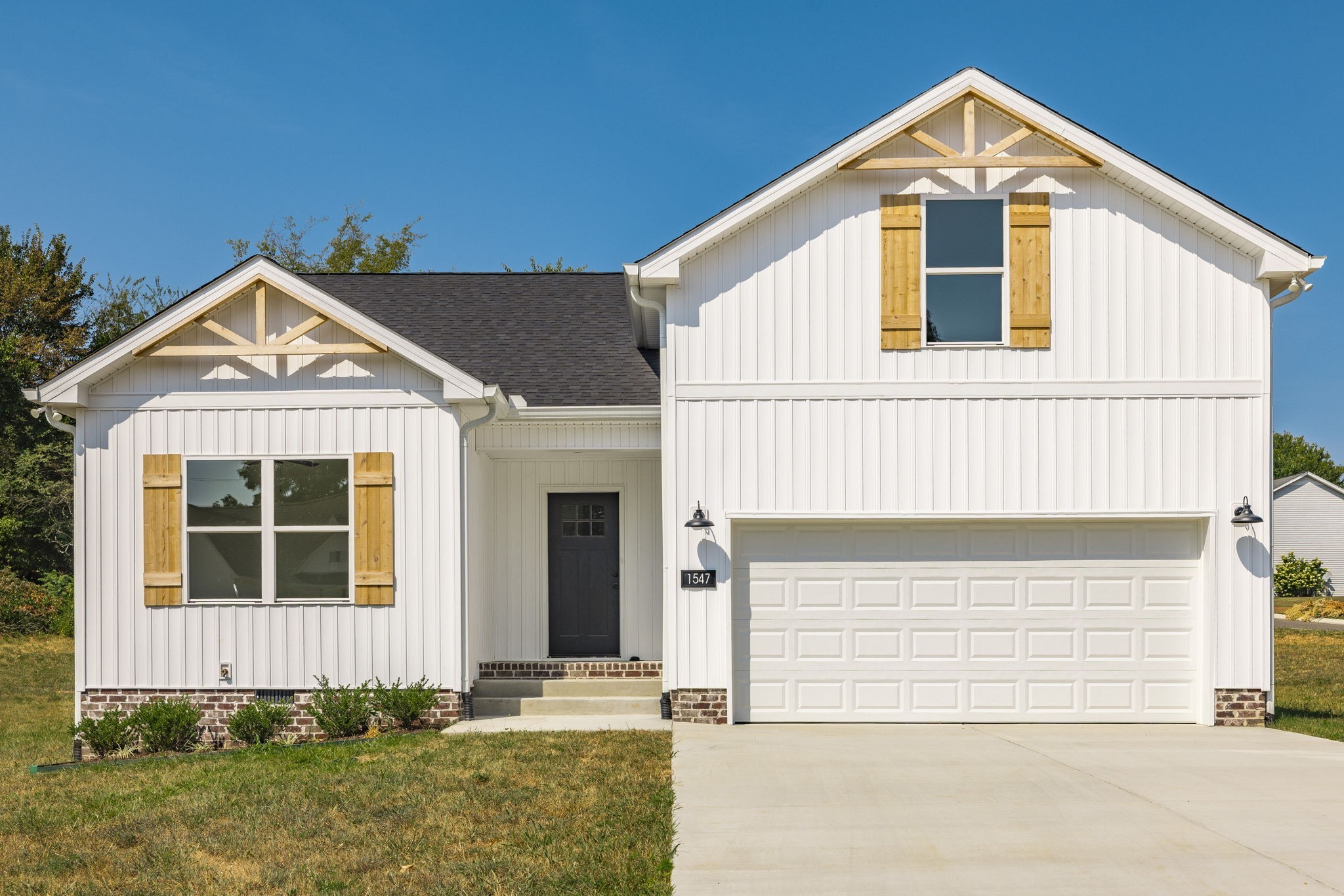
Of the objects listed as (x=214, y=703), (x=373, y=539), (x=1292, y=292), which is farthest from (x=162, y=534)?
(x=1292, y=292)

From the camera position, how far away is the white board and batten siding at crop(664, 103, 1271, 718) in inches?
452

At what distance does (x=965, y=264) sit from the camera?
459 inches

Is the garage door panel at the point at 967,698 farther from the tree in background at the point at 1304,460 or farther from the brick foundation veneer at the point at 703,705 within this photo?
the tree in background at the point at 1304,460

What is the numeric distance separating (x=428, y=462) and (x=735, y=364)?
3270 millimetres

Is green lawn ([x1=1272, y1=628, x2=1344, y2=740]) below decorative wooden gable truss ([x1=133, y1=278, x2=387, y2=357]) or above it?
below

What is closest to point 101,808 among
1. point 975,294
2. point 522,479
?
point 522,479

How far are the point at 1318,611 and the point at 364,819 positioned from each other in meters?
31.6

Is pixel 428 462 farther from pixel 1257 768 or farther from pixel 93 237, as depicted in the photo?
pixel 93 237

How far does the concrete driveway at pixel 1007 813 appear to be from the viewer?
19.7ft

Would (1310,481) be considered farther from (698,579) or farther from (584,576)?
(698,579)

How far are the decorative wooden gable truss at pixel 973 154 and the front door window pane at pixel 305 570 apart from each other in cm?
652

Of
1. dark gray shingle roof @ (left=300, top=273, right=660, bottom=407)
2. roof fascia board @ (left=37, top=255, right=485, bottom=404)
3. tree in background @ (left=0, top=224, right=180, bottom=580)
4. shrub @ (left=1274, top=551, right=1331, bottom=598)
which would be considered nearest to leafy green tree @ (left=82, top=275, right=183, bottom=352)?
tree in background @ (left=0, top=224, right=180, bottom=580)

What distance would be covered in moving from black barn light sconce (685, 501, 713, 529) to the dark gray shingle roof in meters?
1.77

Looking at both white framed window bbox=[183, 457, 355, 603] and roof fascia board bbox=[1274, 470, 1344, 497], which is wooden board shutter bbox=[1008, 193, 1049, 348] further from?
roof fascia board bbox=[1274, 470, 1344, 497]
